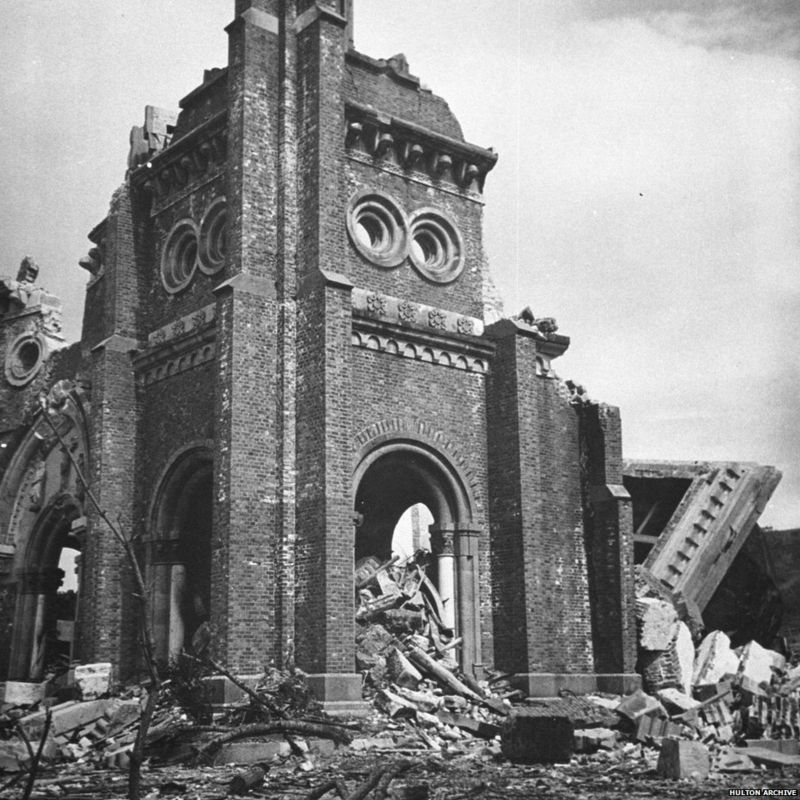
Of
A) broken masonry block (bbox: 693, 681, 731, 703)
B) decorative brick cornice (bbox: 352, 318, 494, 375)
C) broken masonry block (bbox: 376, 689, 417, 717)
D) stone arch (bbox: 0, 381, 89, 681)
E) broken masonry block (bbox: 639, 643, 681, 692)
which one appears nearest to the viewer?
broken masonry block (bbox: 376, 689, 417, 717)

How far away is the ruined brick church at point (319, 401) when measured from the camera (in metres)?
16.6

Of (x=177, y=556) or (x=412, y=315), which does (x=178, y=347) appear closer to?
(x=177, y=556)

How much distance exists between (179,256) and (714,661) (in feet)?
39.6

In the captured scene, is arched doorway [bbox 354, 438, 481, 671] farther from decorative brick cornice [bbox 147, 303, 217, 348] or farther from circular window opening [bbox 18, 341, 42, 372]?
circular window opening [bbox 18, 341, 42, 372]

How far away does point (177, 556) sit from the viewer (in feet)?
63.2

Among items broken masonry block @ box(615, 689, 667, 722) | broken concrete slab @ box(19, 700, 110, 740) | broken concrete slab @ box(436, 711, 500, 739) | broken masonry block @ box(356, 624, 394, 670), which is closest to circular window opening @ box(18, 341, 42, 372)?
broken concrete slab @ box(19, 700, 110, 740)

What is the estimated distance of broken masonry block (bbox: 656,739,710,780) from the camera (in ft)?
39.2

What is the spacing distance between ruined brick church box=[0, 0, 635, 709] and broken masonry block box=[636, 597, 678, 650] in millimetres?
281

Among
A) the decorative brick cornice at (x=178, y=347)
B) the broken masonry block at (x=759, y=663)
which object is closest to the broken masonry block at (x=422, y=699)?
the broken masonry block at (x=759, y=663)

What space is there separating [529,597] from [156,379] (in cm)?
760

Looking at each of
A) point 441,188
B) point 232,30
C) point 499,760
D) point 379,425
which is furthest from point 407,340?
point 499,760

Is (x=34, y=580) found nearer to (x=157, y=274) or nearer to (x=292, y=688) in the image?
(x=157, y=274)

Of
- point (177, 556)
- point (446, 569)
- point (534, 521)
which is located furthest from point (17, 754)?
point (534, 521)

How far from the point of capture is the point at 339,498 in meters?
16.5
